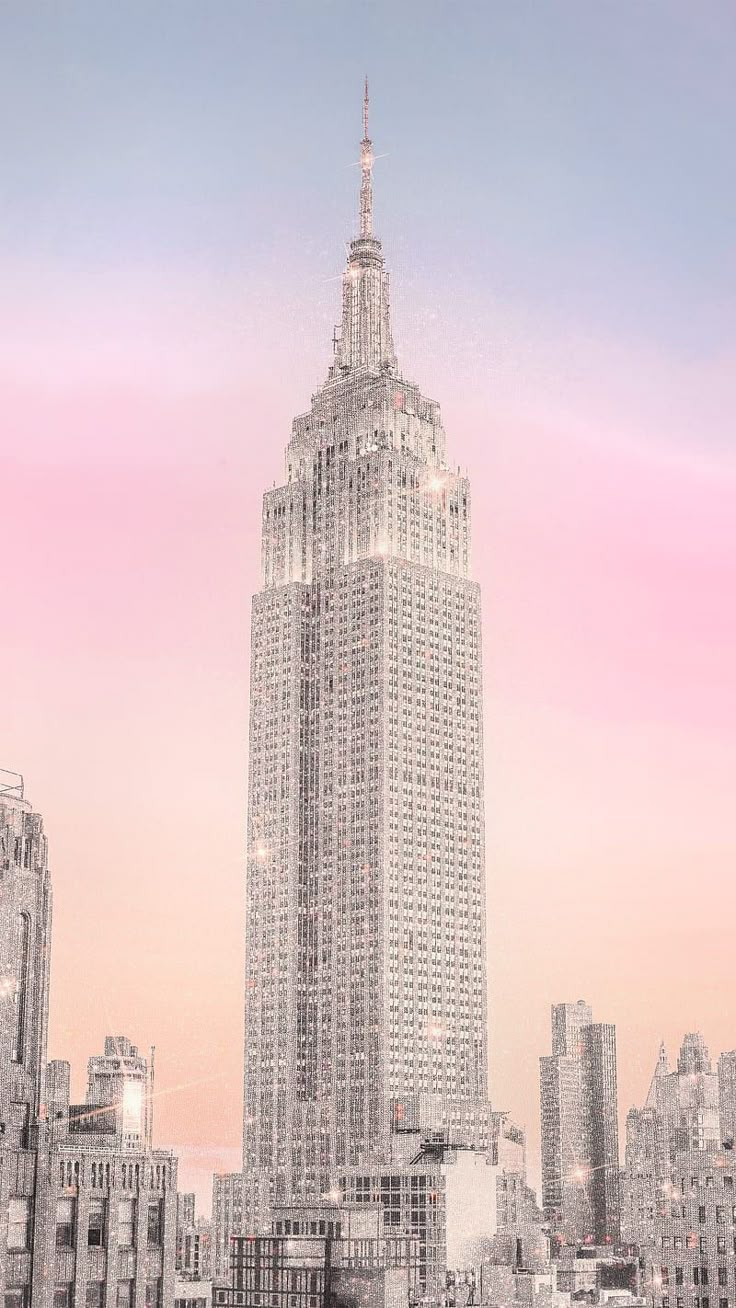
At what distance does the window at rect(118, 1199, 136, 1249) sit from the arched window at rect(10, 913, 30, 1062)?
13913 mm

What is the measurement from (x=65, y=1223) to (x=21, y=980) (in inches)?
595

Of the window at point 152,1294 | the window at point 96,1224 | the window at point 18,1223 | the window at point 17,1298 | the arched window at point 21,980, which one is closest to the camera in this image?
the window at point 17,1298

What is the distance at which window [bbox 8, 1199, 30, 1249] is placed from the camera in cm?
10381

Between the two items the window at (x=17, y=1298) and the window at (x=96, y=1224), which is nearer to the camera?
the window at (x=17, y=1298)

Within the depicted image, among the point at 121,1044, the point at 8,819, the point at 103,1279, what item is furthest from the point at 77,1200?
the point at 121,1044

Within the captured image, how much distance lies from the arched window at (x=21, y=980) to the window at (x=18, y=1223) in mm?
8270

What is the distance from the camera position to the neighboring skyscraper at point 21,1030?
103188 mm

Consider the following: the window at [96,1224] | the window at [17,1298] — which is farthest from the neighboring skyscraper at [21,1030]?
the window at [96,1224]

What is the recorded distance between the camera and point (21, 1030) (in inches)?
4252

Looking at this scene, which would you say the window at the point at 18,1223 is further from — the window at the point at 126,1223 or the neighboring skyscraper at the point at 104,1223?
the window at the point at 126,1223

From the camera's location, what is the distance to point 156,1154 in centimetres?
12288

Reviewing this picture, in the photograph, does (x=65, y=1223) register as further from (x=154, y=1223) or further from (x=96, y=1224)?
(x=154, y=1223)

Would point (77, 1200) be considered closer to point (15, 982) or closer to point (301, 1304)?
point (15, 982)

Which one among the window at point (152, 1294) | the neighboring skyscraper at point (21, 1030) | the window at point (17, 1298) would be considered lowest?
the window at point (152, 1294)
